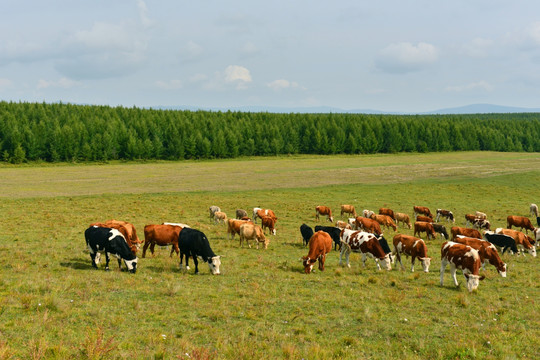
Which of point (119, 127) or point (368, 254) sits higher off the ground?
point (119, 127)

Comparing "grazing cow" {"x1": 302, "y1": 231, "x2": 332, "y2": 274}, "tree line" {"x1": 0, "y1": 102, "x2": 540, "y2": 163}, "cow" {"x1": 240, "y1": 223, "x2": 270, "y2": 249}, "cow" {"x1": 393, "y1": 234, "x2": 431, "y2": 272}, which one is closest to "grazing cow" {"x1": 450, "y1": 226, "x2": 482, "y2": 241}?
"cow" {"x1": 393, "y1": 234, "x2": 431, "y2": 272}

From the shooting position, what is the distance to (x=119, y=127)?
4456 inches

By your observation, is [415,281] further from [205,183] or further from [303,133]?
[303,133]

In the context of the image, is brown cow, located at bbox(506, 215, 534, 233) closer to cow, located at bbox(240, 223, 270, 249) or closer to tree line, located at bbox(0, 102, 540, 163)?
cow, located at bbox(240, 223, 270, 249)

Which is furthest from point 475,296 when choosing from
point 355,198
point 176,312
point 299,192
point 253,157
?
point 253,157

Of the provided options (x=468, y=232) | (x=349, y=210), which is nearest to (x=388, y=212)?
(x=349, y=210)

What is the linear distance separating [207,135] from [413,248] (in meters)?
109

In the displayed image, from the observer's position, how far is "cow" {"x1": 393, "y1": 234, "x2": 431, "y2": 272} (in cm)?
1861

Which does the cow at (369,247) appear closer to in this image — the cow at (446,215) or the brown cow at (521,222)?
the brown cow at (521,222)

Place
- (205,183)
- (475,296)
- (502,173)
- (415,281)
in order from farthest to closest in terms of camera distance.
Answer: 1. (502,173)
2. (205,183)
3. (415,281)
4. (475,296)

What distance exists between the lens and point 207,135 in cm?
12419

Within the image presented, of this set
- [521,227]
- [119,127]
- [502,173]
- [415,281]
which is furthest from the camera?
[119,127]

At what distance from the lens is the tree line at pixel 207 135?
4006 inches

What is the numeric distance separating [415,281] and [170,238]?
436 inches
